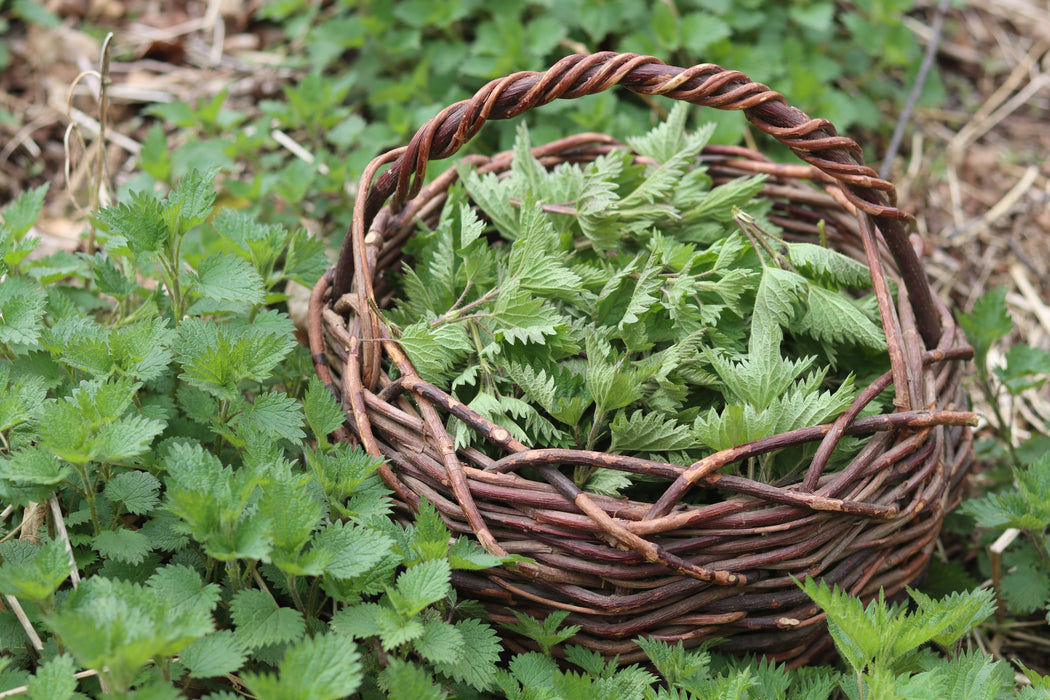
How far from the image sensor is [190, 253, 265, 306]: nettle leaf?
1.32m

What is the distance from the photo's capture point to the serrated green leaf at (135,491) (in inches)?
47.6

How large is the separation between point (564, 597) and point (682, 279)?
21.4 inches

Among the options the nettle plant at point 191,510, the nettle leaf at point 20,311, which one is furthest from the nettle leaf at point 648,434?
the nettle leaf at point 20,311

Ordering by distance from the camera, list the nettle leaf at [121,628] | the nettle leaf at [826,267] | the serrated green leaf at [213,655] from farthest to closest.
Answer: the nettle leaf at [826,267], the serrated green leaf at [213,655], the nettle leaf at [121,628]

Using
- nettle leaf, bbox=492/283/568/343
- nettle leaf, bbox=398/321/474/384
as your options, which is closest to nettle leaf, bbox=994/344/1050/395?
nettle leaf, bbox=492/283/568/343

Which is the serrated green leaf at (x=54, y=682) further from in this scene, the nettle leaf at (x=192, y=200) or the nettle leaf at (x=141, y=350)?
the nettle leaf at (x=192, y=200)

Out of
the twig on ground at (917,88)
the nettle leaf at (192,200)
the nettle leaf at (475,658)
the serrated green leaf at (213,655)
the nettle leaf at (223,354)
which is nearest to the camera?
the serrated green leaf at (213,655)

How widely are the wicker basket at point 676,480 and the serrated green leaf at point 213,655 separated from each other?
0.32m

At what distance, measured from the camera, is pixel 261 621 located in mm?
1100

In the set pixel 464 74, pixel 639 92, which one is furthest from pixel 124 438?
pixel 464 74

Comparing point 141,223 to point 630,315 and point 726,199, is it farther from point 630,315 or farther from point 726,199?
point 726,199

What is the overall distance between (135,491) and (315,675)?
0.44 metres

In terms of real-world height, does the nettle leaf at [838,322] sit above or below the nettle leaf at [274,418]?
above

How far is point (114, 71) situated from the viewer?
8.95ft
